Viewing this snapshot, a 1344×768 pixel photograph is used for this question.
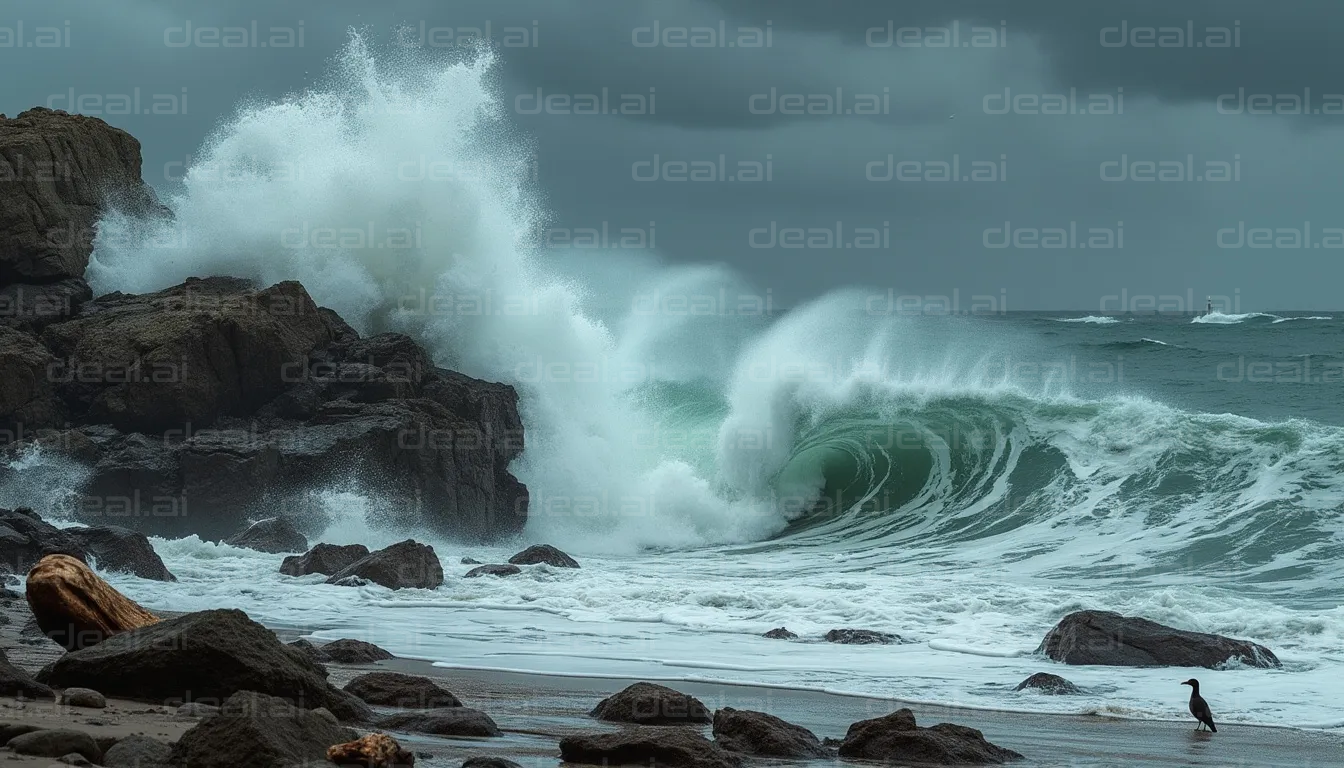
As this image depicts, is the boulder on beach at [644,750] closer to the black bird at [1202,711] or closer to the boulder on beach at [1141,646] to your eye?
the black bird at [1202,711]

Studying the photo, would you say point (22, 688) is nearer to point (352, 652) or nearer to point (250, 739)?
point (250, 739)

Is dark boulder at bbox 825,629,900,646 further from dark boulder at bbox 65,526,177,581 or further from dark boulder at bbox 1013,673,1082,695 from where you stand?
dark boulder at bbox 65,526,177,581

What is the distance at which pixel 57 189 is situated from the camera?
61.8 ft

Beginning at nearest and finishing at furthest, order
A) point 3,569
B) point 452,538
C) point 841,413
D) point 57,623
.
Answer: point 57,623
point 3,569
point 452,538
point 841,413

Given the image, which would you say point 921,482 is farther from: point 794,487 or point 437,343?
point 437,343

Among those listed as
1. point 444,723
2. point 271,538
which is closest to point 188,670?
point 444,723

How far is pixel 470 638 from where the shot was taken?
1032 centimetres

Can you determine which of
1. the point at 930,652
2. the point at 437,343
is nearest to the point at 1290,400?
the point at 437,343

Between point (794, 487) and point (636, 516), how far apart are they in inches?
106

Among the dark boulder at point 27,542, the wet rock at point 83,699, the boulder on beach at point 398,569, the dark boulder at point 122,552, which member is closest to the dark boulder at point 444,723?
the wet rock at point 83,699

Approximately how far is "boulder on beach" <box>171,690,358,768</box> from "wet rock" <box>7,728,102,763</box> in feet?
1.06

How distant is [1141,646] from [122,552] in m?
8.53

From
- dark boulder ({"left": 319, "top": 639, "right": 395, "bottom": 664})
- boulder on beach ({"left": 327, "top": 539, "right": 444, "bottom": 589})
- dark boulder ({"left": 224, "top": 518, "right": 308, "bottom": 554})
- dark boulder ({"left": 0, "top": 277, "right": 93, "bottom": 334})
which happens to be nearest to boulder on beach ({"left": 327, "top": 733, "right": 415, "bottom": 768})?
dark boulder ({"left": 319, "top": 639, "right": 395, "bottom": 664})

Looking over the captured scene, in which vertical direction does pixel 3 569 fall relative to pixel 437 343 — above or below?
below
